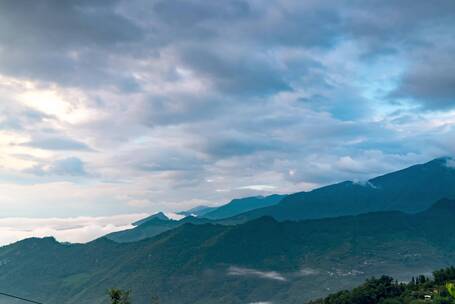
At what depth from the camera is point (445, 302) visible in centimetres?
18125

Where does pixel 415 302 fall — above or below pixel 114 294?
below

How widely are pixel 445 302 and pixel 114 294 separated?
132 m

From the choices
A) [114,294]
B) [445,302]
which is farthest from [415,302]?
[114,294]

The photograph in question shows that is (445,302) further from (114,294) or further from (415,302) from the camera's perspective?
(114,294)

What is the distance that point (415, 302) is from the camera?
630 feet

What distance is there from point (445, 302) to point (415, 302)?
13350 mm

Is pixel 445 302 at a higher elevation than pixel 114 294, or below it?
below

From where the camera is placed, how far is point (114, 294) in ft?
359

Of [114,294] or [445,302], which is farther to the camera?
[445,302]

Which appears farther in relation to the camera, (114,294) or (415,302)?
(415,302)
